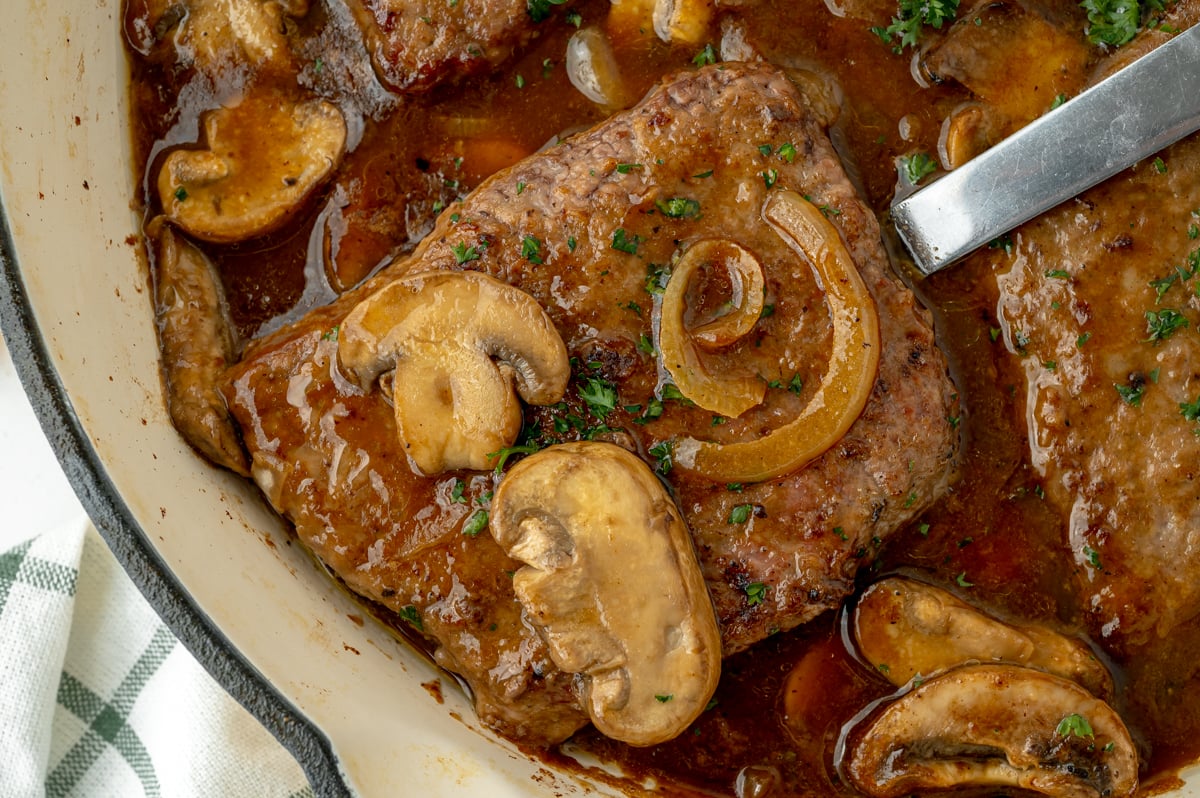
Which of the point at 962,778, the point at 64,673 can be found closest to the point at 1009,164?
the point at 962,778

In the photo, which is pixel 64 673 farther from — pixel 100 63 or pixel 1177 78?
pixel 1177 78

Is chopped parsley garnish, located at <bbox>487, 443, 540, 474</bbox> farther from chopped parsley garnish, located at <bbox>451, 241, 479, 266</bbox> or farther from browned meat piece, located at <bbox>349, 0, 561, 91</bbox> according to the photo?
browned meat piece, located at <bbox>349, 0, 561, 91</bbox>

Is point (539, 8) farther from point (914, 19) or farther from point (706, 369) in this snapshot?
point (706, 369)

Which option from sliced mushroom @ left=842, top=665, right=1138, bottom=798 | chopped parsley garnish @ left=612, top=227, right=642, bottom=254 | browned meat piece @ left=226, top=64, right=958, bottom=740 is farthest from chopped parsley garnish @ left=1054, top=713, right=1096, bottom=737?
chopped parsley garnish @ left=612, top=227, right=642, bottom=254

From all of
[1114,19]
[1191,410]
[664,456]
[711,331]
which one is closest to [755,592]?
[664,456]

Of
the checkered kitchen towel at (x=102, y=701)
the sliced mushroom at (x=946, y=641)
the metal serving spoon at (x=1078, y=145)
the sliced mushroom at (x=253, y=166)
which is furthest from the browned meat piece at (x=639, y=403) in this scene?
the checkered kitchen towel at (x=102, y=701)

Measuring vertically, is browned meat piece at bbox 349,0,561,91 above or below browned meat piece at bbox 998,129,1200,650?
above
